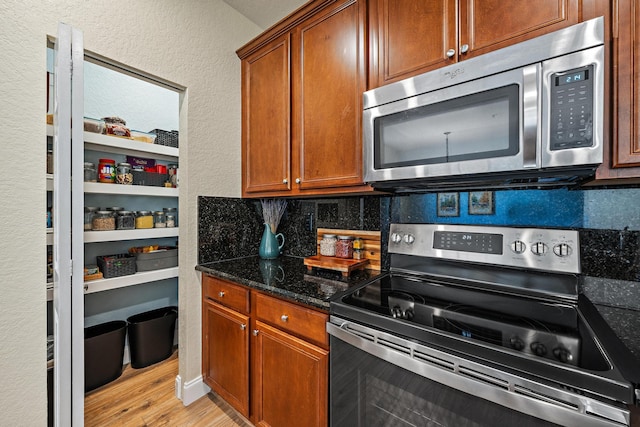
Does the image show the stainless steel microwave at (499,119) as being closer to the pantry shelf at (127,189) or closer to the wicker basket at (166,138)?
the pantry shelf at (127,189)

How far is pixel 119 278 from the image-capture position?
1.92m

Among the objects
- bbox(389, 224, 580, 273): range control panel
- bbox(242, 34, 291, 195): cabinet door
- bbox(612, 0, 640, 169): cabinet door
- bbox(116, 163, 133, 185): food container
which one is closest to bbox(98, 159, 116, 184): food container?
Answer: bbox(116, 163, 133, 185): food container

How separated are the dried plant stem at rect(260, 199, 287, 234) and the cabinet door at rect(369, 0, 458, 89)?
109 centimetres

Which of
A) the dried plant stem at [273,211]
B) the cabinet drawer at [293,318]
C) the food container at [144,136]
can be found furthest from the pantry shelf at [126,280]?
the cabinet drawer at [293,318]

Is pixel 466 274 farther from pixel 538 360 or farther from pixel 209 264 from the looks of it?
pixel 209 264

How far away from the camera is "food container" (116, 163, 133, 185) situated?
2.00 m

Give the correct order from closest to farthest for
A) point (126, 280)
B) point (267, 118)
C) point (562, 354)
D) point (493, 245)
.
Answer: point (562, 354) → point (493, 245) → point (267, 118) → point (126, 280)

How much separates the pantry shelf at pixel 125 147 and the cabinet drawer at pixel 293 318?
4.98 ft

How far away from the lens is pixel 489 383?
0.71 metres

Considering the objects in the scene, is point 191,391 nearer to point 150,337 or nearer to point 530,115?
point 150,337

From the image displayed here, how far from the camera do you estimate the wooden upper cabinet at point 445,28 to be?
92cm

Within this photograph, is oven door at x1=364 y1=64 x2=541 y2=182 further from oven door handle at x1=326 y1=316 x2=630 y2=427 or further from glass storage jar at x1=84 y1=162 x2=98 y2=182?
glass storage jar at x1=84 y1=162 x2=98 y2=182

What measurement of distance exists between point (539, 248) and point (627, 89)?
0.57 meters

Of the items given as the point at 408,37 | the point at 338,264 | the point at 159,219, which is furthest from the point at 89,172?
the point at 408,37
